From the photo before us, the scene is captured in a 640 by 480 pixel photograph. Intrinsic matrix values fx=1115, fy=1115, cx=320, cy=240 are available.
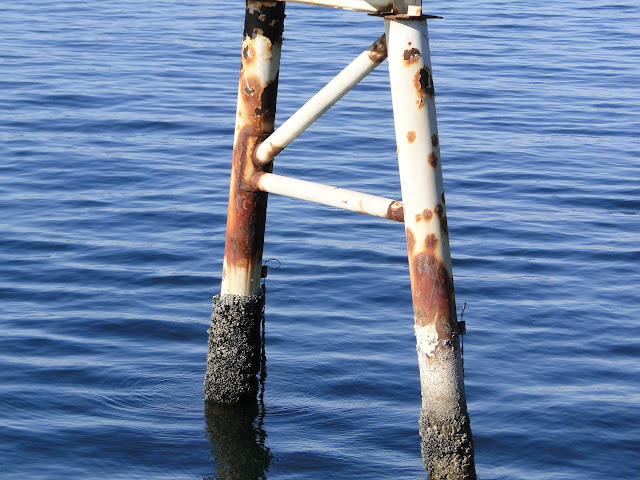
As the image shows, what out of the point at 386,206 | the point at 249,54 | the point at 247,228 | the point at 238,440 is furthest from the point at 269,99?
the point at 238,440

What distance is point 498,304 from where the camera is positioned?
31.5 ft

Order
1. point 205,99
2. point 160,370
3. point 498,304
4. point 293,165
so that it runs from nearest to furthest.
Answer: point 160,370
point 498,304
point 293,165
point 205,99

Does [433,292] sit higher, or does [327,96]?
[327,96]

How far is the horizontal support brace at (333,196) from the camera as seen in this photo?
6085 millimetres

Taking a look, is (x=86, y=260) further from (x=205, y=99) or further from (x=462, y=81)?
(x=462, y=81)

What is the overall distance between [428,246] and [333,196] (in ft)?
2.48

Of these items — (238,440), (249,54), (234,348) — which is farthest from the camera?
(234,348)

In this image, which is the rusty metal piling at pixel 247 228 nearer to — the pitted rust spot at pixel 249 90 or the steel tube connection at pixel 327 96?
the pitted rust spot at pixel 249 90

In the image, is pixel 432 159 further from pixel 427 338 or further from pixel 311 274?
pixel 311 274

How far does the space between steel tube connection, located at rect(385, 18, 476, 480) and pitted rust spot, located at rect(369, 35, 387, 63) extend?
0.20m

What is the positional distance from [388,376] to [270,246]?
3.32 metres

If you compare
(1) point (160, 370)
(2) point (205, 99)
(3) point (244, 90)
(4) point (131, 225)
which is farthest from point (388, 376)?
(2) point (205, 99)

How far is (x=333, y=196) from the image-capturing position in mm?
6340

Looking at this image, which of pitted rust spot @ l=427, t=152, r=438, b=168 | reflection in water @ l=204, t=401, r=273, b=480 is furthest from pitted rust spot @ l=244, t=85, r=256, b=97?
reflection in water @ l=204, t=401, r=273, b=480
